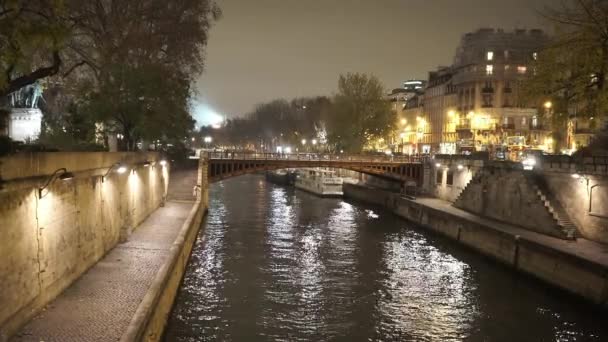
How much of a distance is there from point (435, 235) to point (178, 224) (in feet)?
56.5

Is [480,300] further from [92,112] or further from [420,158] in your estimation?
[420,158]

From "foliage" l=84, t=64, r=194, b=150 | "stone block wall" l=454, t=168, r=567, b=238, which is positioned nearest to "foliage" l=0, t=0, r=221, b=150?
"foliage" l=84, t=64, r=194, b=150

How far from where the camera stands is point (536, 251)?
2567 centimetres

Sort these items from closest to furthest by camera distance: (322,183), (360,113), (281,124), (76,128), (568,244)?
(568,244)
(76,128)
(322,183)
(360,113)
(281,124)

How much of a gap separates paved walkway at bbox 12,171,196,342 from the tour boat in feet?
134

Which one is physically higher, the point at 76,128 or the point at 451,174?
the point at 76,128

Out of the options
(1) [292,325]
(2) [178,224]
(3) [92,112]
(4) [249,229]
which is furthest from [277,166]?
(1) [292,325]

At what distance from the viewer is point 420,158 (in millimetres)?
55125

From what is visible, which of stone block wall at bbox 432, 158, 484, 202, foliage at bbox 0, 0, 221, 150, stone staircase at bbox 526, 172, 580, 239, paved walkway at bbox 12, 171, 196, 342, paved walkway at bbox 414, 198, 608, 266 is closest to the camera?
paved walkway at bbox 12, 171, 196, 342

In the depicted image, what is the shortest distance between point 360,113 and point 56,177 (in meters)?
64.8

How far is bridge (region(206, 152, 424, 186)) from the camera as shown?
51.3 metres

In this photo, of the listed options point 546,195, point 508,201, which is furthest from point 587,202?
point 508,201

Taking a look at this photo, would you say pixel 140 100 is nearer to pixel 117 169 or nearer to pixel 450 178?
pixel 117 169

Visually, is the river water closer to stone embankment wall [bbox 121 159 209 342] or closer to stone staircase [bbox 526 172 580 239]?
stone embankment wall [bbox 121 159 209 342]
